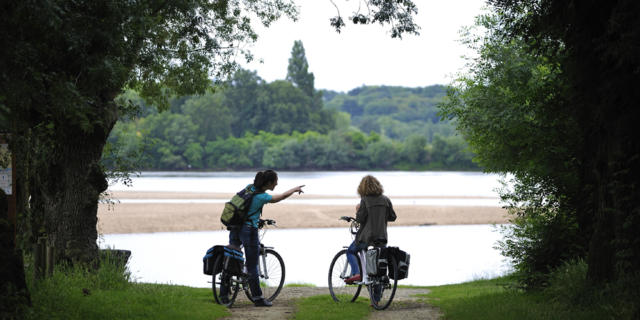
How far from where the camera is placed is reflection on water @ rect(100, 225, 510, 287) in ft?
70.7

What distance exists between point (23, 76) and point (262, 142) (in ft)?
397

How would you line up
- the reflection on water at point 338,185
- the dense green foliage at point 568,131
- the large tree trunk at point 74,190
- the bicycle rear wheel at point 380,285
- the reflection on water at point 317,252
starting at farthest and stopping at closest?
the reflection on water at point 338,185, the reflection on water at point 317,252, the large tree trunk at point 74,190, the bicycle rear wheel at point 380,285, the dense green foliage at point 568,131

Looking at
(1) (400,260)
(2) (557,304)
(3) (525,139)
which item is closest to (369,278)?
(1) (400,260)

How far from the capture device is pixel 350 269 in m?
9.16

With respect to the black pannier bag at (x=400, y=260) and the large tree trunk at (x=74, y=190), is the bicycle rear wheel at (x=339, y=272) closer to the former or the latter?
the black pannier bag at (x=400, y=260)

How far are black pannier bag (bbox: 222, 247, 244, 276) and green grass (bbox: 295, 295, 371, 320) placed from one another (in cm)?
93

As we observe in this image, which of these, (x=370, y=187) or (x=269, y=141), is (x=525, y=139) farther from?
(x=269, y=141)

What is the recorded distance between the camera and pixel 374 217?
8633 mm

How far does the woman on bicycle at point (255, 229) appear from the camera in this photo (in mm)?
8570

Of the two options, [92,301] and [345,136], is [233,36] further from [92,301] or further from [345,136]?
[345,136]

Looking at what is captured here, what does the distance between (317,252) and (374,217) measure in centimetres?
1849

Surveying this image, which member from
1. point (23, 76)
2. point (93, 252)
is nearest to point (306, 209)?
point (93, 252)

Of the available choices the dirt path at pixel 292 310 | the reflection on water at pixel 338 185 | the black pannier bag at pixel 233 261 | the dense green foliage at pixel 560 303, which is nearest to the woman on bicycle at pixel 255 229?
the black pannier bag at pixel 233 261

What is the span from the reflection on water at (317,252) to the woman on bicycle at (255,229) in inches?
407
